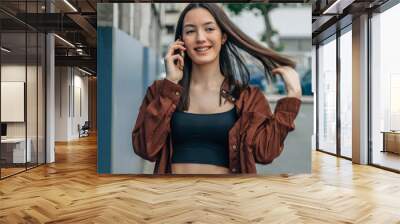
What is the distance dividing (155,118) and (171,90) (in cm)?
49

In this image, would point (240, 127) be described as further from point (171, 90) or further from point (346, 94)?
point (346, 94)

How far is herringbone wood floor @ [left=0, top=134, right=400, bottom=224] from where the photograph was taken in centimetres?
408

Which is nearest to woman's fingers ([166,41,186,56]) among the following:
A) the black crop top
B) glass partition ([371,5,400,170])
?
the black crop top

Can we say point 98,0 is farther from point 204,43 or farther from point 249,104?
point 249,104

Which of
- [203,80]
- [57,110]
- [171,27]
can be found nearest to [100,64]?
[171,27]

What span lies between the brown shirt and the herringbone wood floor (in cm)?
38

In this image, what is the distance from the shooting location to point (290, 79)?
613 centimetres

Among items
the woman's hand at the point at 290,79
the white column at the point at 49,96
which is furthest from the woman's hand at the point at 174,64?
the white column at the point at 49,96

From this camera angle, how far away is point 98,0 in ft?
26.1

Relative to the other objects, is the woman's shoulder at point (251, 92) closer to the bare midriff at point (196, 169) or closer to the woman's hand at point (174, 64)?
the woman's hand at point (174, 64)

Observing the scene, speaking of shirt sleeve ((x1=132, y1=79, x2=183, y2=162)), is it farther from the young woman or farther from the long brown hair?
the long brown hair

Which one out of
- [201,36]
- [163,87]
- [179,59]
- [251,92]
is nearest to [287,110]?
[251,92]

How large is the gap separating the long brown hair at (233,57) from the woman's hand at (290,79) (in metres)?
0.07

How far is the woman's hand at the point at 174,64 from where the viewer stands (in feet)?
19.9
